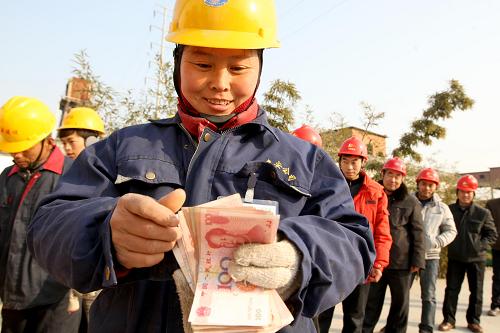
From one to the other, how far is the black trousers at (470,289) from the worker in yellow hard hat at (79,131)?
5.80m

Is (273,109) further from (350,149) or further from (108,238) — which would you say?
(108,238)

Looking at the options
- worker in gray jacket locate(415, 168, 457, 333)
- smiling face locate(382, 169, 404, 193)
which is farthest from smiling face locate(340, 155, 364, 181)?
worker in gray jacket locate(415, 168, 457, 333)

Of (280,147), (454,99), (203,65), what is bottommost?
(280,147)

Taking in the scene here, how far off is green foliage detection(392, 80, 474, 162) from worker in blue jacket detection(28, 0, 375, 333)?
13077 millimetres

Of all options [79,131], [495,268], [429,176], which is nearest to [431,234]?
[429,176]

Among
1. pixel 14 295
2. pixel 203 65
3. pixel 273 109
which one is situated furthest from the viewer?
pixel 273 109

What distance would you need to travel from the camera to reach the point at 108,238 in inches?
41.8

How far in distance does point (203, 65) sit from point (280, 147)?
1.24ft

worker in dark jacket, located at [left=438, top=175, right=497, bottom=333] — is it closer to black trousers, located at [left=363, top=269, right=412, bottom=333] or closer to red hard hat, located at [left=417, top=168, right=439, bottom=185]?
red hard hat, located at [left=417, top=168, right=439, bottom=185]

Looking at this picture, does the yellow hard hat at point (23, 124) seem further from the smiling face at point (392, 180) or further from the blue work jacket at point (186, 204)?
the smiling face at point (392, 180)

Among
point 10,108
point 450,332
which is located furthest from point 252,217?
point 450,332

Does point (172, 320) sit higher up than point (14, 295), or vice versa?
point (172, 320)

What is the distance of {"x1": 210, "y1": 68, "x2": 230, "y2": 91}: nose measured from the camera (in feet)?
4.70

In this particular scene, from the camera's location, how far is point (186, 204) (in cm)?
137
